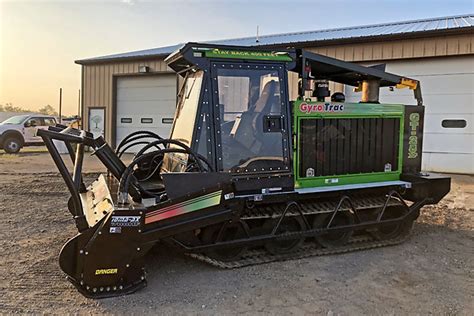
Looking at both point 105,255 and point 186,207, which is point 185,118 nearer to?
point 186,207

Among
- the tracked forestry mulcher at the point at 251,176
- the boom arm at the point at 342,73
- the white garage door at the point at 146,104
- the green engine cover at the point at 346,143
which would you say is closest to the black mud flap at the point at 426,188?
the tracked forestry mulcher at the point at 251,176

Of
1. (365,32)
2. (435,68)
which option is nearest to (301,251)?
(435,68)

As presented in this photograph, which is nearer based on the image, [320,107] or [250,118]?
[250,118]

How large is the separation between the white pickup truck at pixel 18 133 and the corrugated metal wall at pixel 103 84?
6.90ft

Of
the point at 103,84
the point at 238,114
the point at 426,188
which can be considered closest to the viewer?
the point at 238,114

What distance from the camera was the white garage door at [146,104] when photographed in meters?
16.3

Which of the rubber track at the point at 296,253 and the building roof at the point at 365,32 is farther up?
the building roof at the point at 365,32

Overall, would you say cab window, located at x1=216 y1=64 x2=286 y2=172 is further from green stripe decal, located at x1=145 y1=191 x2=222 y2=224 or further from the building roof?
the building roof

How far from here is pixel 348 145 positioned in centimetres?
552

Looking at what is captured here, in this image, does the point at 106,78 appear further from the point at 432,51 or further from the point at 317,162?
the point at 317,162

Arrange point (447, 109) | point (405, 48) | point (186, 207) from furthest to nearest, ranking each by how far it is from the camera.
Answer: point (405, 48), point (447, 109), point (186, 207)

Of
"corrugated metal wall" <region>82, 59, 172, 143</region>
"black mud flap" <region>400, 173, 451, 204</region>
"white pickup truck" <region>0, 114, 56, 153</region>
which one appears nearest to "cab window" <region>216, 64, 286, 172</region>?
"black mud flap" <region>400, 173, 451, 204</region>

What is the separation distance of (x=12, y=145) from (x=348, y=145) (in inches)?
654

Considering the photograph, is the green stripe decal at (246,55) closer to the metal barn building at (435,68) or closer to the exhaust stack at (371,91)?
the exhaust stack at (371,91)
